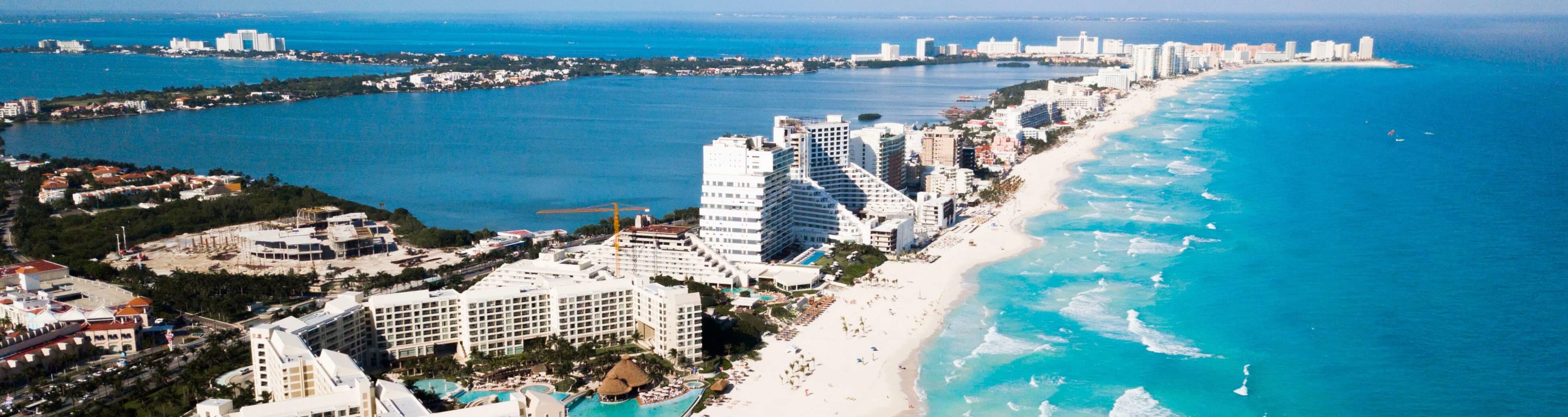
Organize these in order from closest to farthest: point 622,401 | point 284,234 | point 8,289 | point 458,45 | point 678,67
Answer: point 622,401 → point 8,289 → point 284,234 → point 678,67 → point 458,45

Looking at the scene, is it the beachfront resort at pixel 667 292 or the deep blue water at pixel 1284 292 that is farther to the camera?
the deep blue water at pixel 1284 292

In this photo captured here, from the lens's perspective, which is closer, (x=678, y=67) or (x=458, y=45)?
(x=678, y=67)

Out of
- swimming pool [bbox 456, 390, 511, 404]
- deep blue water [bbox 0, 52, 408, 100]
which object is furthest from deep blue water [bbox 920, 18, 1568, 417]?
deep blue water [bbox 0, 52, 408, 100]

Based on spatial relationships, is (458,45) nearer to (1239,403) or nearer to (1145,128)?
(1145,128)

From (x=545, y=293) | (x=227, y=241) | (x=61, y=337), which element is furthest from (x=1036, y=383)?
(x=227, y=241)

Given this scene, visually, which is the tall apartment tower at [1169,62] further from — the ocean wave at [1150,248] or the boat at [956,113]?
the ocean wave at [1150,248]

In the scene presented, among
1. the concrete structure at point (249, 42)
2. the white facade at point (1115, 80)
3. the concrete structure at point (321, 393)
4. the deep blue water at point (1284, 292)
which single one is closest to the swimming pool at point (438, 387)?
the concrete structure at point (321, 393)
